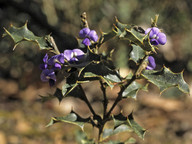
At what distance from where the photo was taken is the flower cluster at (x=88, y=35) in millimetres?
1314

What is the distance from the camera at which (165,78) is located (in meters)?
1.36

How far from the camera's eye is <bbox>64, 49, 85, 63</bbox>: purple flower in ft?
4.03

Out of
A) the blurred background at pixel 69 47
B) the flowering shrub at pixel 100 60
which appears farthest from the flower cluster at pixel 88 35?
the blurred background at pixel 69 47

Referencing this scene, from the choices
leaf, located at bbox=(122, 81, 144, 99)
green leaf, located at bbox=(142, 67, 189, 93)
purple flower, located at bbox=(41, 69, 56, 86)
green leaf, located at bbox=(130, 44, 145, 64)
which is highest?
purple flower, located at bbox=(41, 69, 56, 86)

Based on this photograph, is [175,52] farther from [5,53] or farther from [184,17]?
[5,53]

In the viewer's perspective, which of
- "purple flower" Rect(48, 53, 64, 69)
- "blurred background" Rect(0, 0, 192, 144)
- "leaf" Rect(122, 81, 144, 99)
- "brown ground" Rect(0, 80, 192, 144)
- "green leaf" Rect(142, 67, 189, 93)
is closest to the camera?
"purple flower" Rect(48, 53, 64, 69)

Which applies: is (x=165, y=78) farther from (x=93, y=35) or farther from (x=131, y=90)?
(x=93, y=35)

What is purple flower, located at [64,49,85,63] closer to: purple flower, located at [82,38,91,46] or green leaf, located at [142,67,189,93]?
purple flower, located at [82,38,91,46]

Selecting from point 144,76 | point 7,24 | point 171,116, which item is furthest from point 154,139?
point 7,24

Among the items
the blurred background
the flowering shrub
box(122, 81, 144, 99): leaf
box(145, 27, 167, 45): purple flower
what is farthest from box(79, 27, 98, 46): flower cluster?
the blurred background

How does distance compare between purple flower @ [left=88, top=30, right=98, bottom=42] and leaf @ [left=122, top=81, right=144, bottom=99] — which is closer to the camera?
purple flower @ [left=88, top=30, right=98, bottom=42]

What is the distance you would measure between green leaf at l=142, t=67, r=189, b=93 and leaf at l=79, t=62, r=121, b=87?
13cm

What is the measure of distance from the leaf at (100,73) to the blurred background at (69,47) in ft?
8.31

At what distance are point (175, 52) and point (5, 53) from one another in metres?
3.28
